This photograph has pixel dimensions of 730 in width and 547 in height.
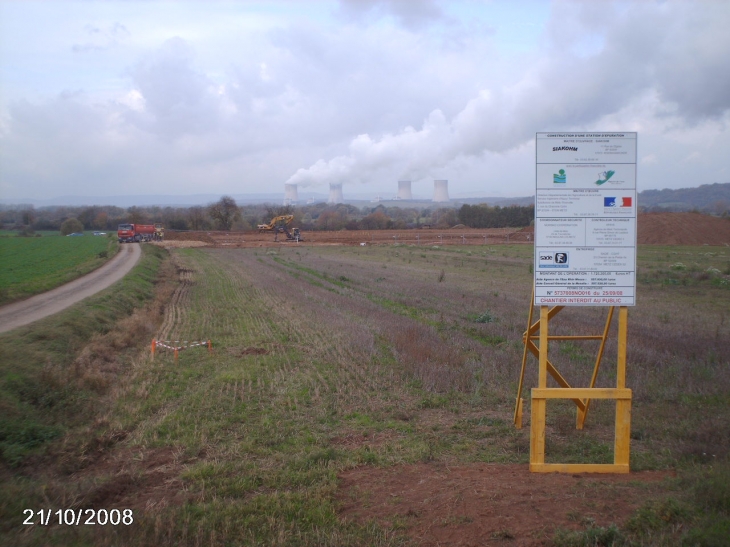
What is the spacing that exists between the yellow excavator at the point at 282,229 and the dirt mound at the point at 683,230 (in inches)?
1493

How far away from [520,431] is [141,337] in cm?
1129

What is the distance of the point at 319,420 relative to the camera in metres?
8.09

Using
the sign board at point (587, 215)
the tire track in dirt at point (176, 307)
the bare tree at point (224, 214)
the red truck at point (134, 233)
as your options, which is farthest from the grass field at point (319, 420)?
the bare tree at point (224, 214)

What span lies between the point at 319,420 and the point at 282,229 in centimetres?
6433

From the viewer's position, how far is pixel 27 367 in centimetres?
970

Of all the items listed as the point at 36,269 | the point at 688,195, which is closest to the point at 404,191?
the point at 688,195

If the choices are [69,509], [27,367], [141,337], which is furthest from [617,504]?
[141,337]

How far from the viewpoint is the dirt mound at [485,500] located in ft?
15.1

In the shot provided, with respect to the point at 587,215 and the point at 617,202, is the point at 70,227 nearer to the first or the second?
the point at 587,215

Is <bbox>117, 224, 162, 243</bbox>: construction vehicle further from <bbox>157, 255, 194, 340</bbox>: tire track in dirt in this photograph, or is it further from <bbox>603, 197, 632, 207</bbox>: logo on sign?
<bbox>603, 197, 632, 207</bbox>: logo on sign

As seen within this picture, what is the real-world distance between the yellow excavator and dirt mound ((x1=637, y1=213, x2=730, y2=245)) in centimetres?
3793

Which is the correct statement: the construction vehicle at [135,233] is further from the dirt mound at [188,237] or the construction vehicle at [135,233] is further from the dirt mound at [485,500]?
the dirt mound at [485,500]

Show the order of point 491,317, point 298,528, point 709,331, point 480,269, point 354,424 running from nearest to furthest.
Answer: point 298,528 → point 354,424 → point 709,331 → point 491,317 → point 480,269

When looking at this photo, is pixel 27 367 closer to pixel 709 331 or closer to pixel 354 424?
pixel 354 424
